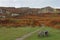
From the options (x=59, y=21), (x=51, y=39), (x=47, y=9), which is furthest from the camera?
(x=47, y=9)

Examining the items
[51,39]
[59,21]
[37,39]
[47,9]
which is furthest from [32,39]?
[47,9]

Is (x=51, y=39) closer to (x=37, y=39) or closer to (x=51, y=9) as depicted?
(x=37, y=39)

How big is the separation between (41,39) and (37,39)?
0.39 meters

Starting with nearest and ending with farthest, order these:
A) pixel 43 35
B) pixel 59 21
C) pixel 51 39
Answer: pixel 51 39, pixel 43 35, pixel 59 21

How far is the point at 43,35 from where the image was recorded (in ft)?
67.1

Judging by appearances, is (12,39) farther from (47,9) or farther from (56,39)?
(47,9)

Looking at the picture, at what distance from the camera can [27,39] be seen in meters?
18.3

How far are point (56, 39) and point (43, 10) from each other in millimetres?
74332

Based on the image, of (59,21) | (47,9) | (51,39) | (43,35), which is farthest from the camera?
(47,9)

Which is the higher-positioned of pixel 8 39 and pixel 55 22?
pixel 8 39

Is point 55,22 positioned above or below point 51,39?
below

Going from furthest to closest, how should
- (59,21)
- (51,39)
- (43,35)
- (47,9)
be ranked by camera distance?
(47,9), (59,21), (43,35), (51,39)

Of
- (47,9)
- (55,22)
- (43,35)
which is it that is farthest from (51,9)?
(43,35)

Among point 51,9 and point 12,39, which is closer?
point 12,39
